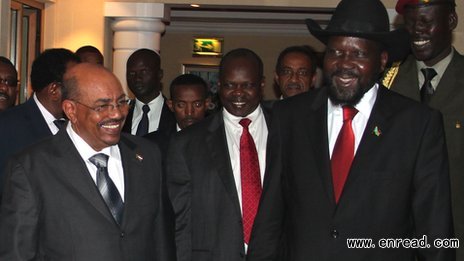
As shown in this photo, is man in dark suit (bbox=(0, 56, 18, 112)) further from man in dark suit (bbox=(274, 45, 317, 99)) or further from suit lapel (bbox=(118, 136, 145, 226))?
suit lapel (bbox=(118, 136, 145, 226))

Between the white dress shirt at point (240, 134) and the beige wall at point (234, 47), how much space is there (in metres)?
10.7

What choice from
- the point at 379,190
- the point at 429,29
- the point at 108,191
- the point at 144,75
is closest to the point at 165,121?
the point at 144,75

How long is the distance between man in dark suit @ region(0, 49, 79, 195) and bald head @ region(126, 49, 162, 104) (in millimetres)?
1894

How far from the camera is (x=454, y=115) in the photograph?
4207 mm

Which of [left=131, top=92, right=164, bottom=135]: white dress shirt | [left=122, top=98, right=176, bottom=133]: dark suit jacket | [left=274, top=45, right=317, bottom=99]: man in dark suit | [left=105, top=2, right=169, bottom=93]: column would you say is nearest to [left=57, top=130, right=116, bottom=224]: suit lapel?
[left=274, top=45, right=317, bottom=99]: man in dark suit

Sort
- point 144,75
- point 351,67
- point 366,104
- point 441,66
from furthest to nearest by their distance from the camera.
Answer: point 144,75 < point 441,66 < point 366,104 < point 351,67

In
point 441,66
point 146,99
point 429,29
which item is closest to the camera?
point 429,29

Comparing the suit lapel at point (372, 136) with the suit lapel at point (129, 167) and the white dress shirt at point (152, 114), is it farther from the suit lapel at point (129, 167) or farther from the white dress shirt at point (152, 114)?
the white dress shirt at point (152, 114)

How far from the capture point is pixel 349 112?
12.1 feet

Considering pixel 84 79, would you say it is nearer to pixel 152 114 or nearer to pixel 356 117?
pixel 356 117

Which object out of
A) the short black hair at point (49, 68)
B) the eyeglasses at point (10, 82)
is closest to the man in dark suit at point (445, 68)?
the short black hair at point (49, 68)

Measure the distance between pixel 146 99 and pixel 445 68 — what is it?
3164 mm

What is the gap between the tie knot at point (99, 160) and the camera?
3.46 metres

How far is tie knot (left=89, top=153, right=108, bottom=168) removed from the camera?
3.46 m
